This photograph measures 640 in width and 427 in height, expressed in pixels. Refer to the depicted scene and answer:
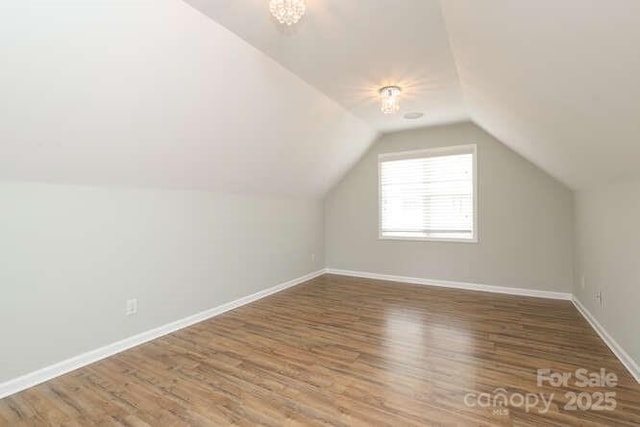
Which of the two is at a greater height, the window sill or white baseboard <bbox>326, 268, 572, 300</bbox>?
the window sill

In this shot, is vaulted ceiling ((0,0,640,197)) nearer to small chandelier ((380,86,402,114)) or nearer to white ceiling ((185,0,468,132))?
white ceiling ((185,0,468,132))

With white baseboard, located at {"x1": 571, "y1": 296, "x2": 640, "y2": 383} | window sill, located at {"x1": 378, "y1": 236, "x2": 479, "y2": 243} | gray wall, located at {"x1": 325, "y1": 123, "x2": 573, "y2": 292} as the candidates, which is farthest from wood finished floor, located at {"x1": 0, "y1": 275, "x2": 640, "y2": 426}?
window sill, located at {"x1": 378, "y1": 236, "x2": 479, "y2": 243}

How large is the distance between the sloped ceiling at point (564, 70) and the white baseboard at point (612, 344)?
4.33ft

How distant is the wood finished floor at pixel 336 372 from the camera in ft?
5.69

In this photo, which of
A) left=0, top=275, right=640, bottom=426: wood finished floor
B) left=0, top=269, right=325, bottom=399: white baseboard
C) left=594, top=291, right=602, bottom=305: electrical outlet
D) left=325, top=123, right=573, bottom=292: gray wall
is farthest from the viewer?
left=325, top=123, right=573, bottom=292: gray wall

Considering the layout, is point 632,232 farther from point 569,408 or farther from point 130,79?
point 130,79

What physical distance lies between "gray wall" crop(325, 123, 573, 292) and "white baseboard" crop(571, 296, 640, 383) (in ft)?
2.20

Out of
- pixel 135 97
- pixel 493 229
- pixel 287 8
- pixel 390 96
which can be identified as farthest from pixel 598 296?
pixel 135 97

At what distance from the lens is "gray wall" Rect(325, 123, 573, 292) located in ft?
12.6

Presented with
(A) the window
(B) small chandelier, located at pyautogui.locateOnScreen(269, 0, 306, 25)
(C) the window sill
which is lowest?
(C) the window sill

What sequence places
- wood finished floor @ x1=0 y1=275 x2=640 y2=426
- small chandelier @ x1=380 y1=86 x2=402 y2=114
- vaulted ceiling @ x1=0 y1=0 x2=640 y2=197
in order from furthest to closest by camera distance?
small chandelier @ x1=380 y1=86 x2=402 y2=114 < wood finished floor @ x1=0 y1=275 x2=640 y2=426 < vaulted ceiling @ x1=0 y1=0 x2=640 y2=197

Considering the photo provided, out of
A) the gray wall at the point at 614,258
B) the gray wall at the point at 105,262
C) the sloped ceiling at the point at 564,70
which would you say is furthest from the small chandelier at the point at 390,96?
the gray wall at the point at 105,262

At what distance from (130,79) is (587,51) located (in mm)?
2365

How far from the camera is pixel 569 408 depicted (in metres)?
1.78
